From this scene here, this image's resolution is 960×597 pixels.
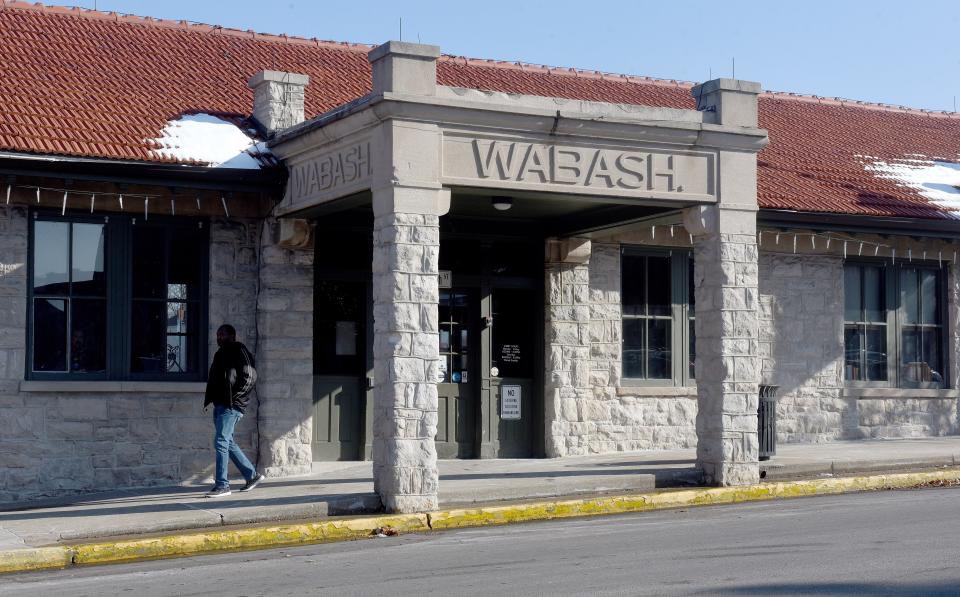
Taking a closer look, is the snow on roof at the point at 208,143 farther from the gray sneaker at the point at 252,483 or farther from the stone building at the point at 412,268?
the gray sneaker at the point at 252,483

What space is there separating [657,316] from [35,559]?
380 inches

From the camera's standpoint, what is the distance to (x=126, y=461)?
533 inches

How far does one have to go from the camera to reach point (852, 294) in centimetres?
1831

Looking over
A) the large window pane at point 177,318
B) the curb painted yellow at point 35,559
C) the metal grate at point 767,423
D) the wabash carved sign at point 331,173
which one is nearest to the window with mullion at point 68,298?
the large window pane at point 177,318

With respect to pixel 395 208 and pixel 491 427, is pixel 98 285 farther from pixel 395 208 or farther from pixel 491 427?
pixel 491 427

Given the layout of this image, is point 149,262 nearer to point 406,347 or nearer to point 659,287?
point 406,347

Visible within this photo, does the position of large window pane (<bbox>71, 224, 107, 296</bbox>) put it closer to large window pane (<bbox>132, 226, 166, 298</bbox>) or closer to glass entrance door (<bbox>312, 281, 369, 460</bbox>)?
large window pane (<bbox>132, 226, 166, 298</bbox>)

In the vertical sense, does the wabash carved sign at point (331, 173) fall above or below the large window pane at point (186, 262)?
above

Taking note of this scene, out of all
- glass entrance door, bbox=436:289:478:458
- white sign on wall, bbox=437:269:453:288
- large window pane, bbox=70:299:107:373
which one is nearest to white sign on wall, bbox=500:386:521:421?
glass entrance door, bbox=436:289:478:458

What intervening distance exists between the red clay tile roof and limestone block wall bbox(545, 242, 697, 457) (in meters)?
2.46

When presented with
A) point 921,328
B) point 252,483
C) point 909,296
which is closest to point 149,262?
point 252,483

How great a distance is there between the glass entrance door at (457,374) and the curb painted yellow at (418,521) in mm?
3640

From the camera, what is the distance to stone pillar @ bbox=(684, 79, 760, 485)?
1356 cm

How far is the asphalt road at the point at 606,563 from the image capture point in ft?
26.0
